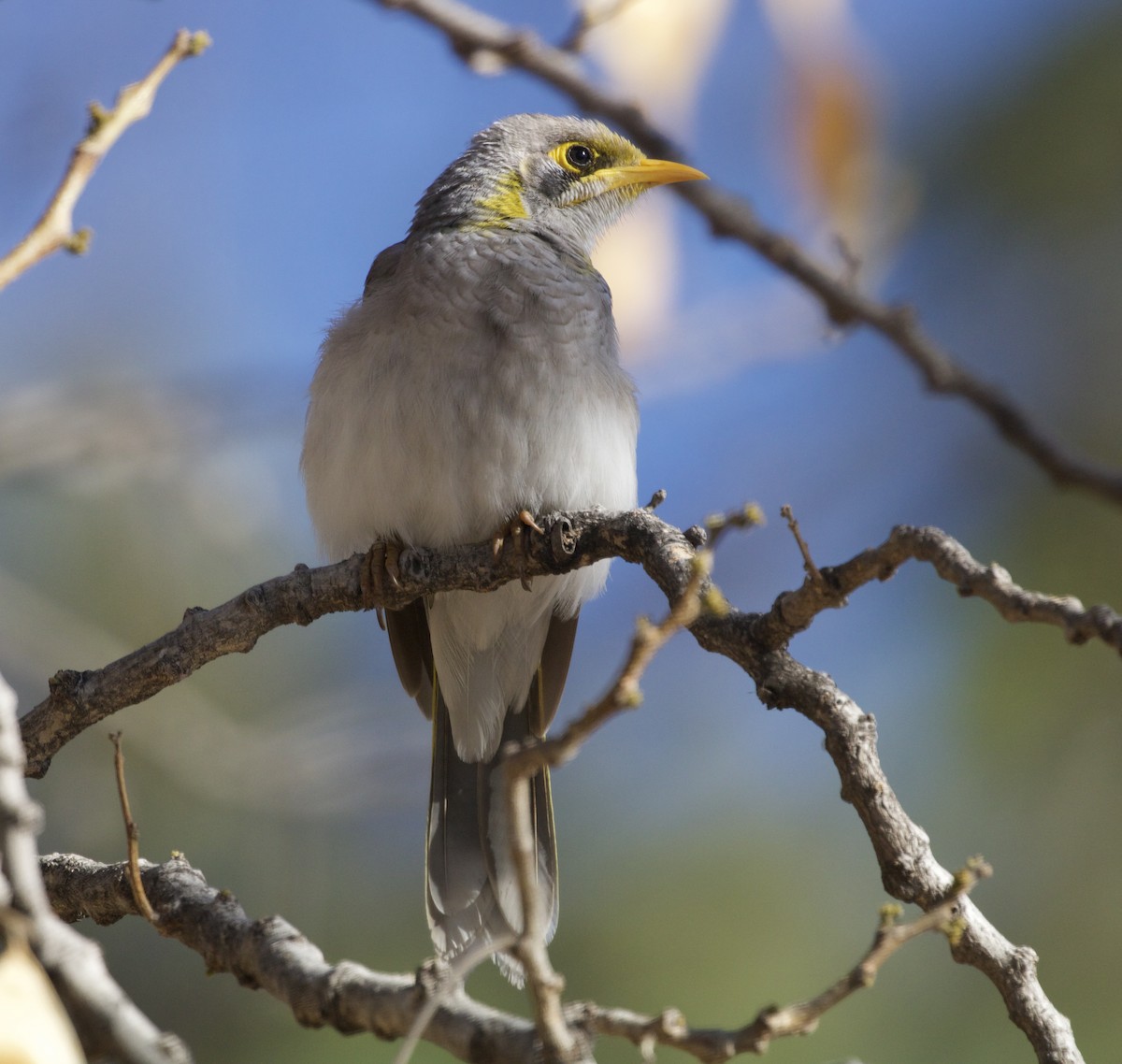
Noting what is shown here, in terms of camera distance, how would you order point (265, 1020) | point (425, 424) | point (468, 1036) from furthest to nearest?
1. point (265, 1020)
2. point (425, 424)
3. point (468, 1036)

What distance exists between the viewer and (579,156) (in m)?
6.23

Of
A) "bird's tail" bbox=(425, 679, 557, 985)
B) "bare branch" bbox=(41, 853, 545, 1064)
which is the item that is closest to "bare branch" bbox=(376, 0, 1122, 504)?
"bare branch" bbox=(41, 853, 545, 1064)

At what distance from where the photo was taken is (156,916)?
311 centimetres

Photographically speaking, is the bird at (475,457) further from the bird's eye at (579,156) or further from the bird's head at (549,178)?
the bird's eye at (579,156)

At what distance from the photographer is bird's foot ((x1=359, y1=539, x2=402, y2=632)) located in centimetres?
407

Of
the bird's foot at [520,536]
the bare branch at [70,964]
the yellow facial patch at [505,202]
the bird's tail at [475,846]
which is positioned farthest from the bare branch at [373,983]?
the yellow facial patch at [505,202]

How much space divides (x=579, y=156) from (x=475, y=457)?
2355 mm

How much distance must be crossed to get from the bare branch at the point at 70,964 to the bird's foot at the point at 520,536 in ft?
7.09

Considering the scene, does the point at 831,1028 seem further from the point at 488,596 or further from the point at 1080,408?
the point at 1080,408

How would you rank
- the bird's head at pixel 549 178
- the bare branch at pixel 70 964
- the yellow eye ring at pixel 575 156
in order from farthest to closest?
the yellow eye ring at pixel 575 156
the bird's head at pixel 549 178
the bare branch at pixel 70 964

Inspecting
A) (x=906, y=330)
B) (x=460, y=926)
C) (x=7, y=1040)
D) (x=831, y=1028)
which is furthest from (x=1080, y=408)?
(x=7, y=1040)

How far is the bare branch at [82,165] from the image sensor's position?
1976 millimetres

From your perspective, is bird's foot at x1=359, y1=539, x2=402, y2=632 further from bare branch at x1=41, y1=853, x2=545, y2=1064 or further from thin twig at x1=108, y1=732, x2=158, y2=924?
thin twig at x1=108, y1=732, x2=158, y2=924

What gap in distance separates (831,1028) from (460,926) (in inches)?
97.9
